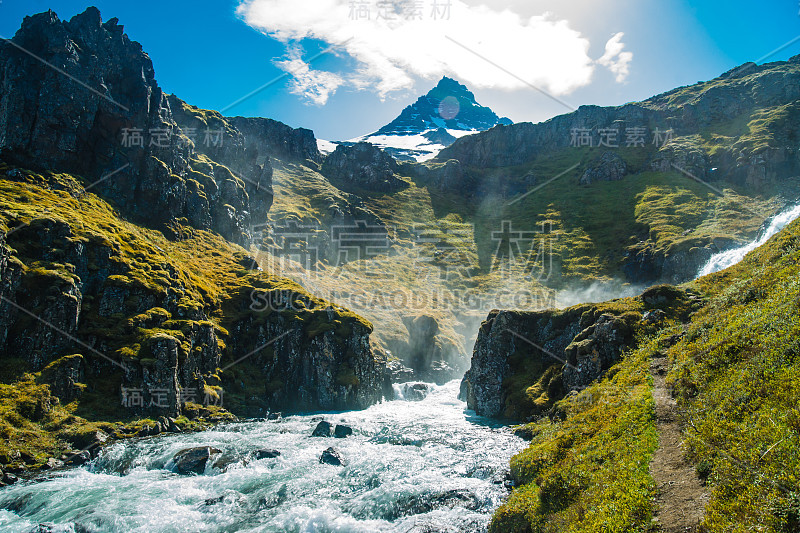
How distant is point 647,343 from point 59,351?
70333 mm

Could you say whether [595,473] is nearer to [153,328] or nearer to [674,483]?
[674,483]

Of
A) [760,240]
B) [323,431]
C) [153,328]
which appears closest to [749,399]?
[323,431]

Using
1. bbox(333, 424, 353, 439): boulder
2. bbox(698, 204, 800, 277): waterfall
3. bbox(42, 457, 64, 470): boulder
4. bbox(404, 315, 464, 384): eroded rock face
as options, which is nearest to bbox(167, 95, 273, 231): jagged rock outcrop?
bbox(404, 315, 464, 384): eroded rock face

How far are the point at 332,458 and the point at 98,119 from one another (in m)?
109

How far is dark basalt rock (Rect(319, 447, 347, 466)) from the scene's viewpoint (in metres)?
40.4

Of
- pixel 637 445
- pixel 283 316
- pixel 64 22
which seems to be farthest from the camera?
pixel 64 22

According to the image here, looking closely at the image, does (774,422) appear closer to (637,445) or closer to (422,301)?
(637,445)

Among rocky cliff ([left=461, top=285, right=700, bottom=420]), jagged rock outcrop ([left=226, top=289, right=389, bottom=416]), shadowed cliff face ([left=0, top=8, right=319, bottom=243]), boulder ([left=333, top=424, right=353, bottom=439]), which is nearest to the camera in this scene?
rocky cliff ([left=461, top=285, right=700, bottom=420])

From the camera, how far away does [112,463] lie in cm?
3991

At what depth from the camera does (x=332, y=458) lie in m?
41.0

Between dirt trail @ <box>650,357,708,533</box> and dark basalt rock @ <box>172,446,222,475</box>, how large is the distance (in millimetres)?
38079

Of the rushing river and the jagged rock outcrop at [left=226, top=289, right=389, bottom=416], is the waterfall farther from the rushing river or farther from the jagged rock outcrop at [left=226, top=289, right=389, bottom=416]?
the rushing river

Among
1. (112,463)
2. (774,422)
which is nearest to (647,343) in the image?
(774,422)

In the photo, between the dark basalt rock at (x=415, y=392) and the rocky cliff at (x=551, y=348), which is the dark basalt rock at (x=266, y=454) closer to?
the rocky cliff at (x=551, y=348)
